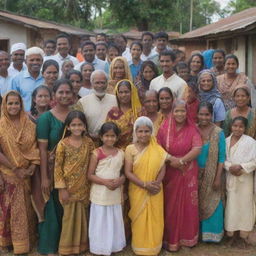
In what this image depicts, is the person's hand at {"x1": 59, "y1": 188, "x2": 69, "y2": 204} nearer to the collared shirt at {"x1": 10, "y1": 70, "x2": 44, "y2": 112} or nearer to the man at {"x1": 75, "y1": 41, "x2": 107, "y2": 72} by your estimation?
the collared shirt at {"x1": 10, "y1": 70, "x2": 44, "y2": 112}

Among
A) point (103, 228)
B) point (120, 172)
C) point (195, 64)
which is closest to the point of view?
point (103, 228)

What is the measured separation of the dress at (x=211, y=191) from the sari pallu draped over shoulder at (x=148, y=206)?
519 millimetres

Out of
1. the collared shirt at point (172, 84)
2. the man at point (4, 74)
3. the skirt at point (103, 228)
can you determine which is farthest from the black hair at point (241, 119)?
the man at point (4, 74)

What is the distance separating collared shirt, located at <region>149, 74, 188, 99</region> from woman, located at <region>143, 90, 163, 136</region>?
2.16 feet

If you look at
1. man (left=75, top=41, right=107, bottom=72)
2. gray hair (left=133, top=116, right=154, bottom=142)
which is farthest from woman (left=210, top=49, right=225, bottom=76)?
gray hair (left=133, top=116, right=154, bottom=142)

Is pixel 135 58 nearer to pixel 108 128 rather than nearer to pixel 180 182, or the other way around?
pixel 108 128

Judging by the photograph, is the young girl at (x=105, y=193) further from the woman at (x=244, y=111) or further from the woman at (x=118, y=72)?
the woman at (x=244, y=111)

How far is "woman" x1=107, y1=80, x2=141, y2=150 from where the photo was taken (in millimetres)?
4336

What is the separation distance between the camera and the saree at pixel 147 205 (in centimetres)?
410

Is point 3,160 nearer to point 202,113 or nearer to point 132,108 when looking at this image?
point 132,108

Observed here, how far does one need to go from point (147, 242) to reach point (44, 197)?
115 cm

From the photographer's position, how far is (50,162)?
4137mm

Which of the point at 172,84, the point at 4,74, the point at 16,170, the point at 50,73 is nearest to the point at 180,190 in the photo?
the point at 172,84

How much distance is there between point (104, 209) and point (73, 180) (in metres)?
0.43
